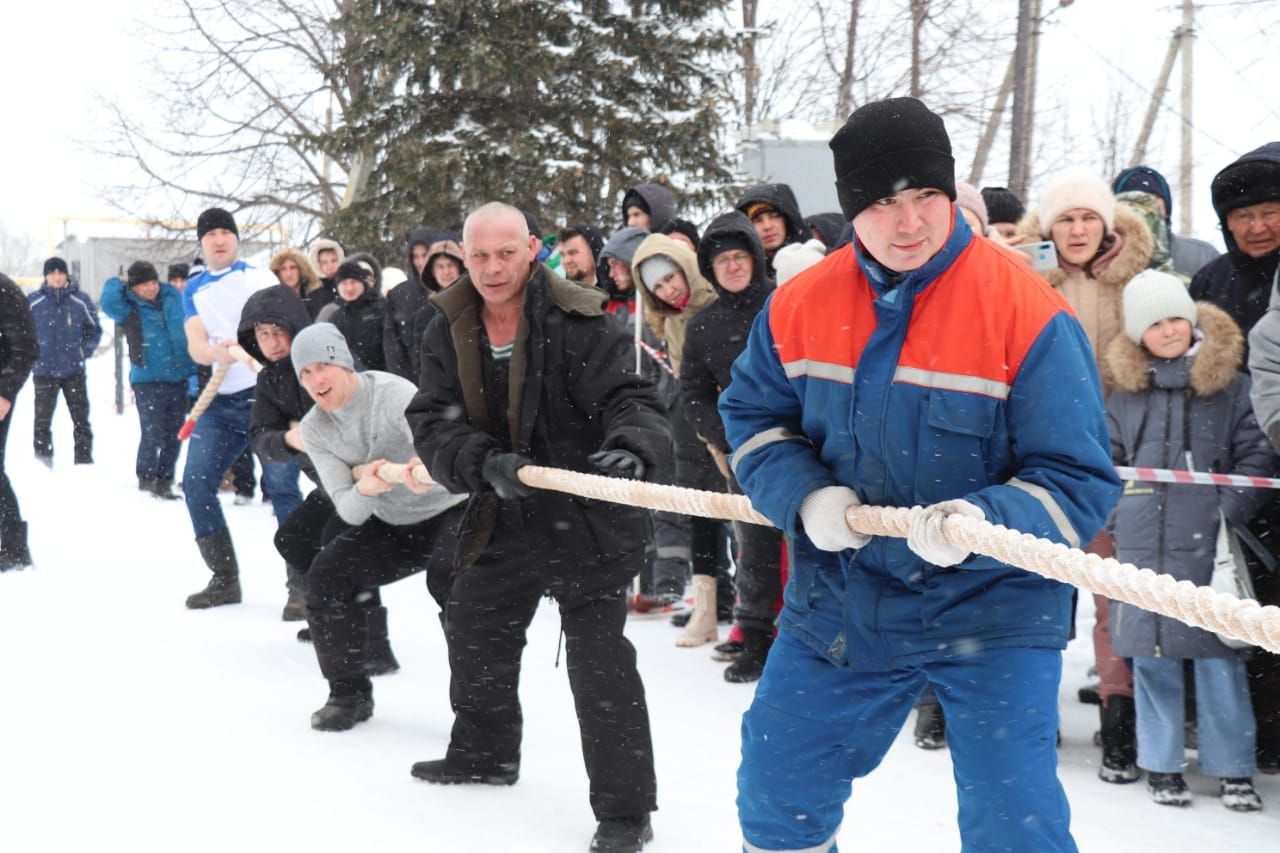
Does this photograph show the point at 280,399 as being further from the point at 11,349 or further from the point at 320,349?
the point at 11,349

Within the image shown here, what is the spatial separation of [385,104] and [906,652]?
11542mm

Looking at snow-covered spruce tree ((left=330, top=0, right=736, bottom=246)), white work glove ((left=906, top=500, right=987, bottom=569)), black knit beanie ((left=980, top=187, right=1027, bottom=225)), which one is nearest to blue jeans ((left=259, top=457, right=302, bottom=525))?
black knit beanie ((left=980, top=187, right=1027, bottom=225))

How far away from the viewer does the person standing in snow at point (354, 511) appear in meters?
4.82

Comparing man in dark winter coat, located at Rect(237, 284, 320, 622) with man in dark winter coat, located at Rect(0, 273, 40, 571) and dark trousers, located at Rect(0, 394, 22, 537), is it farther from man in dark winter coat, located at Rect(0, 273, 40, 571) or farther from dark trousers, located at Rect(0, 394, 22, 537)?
dark trousers, located at Rect(0, 394, 22, 537)

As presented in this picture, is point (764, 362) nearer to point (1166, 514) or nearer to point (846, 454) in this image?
point (846, 454)

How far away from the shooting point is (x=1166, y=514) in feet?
13.5

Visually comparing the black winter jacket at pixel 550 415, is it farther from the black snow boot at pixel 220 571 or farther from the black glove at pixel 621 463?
the black snow boot at pixel 220 571

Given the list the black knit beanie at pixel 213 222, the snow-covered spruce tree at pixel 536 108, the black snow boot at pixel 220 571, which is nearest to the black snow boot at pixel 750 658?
the black snow boot at pixel 220 571

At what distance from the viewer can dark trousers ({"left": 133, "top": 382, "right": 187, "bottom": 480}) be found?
10742 millimetres

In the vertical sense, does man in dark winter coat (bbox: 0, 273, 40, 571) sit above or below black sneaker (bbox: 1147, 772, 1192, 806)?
A: above

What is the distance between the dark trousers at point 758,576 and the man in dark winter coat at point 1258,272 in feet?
6.46

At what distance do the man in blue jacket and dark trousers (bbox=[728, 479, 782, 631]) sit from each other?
291cm

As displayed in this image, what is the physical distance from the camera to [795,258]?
547cm

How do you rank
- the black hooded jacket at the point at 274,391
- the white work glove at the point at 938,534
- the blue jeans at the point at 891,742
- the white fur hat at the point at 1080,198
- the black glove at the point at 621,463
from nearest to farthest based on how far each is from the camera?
the white work glove at the point at 938,534 < the blue jeans at the point at 891,742 < the black glove at the point at 621,463 < the white fur hat at the point at 1080,198 < the black hooded jacket at the point at 274,391
